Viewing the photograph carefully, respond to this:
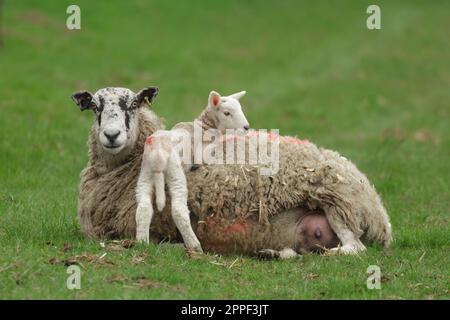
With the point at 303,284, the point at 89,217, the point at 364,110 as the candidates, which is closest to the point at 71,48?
the point at 364,110

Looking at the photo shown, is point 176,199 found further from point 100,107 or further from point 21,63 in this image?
point 21,63

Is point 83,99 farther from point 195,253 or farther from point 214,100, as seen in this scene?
point 195,253

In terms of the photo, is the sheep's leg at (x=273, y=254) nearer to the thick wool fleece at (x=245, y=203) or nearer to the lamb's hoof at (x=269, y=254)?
the lamb's hoof at (x=269, y=254)

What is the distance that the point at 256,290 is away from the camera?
6.45m

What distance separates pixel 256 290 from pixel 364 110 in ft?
47.8

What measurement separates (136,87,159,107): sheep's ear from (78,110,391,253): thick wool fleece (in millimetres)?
287

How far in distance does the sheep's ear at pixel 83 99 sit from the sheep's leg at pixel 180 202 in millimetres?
905

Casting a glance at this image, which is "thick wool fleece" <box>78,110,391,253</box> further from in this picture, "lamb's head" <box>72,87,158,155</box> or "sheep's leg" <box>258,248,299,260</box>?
"lamb's head" <box>72,87,158,155</box>

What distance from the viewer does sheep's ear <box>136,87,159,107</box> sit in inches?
306

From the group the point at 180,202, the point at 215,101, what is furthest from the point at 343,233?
the point at 215,101

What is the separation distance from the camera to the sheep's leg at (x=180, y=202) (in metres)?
7.25

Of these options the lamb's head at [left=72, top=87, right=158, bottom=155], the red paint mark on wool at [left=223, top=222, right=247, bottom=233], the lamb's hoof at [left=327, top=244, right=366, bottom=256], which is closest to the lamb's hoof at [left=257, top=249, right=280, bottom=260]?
the red paint mark on wool at [left=223, top=222, right=247, bottom=233]

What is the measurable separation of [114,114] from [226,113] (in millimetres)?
1100
